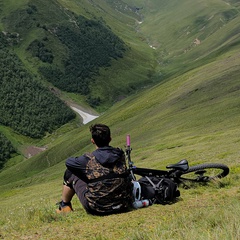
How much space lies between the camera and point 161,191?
11562 mm

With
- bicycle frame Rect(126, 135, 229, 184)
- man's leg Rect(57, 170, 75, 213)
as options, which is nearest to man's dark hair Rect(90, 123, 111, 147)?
bicycle frame Rect(126, 135, 229, 184)

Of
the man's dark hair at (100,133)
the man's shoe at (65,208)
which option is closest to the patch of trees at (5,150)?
the man's shoe at (65,208)

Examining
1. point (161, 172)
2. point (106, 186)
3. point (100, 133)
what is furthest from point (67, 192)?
point (161, 172)

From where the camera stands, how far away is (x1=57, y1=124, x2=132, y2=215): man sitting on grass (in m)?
10.5

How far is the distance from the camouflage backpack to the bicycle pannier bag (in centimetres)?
114

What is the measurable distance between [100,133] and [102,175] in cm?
130

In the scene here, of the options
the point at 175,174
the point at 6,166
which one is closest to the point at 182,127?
the point at 175,174

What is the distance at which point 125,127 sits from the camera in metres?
86.0

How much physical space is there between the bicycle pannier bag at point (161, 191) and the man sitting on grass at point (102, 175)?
3.31 feet

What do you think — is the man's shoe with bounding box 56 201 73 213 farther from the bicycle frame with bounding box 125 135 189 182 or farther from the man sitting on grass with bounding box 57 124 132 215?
the bicycle frame with bounding box 125 135 189 182

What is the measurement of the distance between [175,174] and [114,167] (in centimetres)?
316

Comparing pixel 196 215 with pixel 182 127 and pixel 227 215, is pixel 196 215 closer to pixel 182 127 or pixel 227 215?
pixel 227 215

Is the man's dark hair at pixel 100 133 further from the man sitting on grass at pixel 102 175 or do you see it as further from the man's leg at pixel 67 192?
the man's leg at pixel 67 192

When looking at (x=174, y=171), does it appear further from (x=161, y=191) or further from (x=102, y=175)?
(x=102, y=175)
